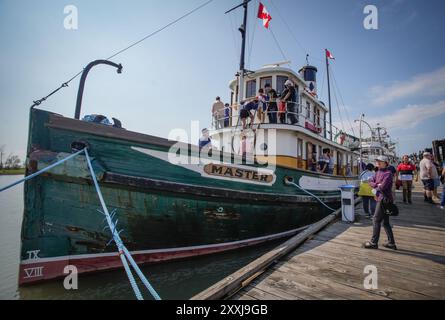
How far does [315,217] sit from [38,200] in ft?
24.8

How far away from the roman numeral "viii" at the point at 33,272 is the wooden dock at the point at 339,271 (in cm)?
338

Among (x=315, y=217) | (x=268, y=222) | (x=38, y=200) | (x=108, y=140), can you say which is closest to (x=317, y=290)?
(x=268, y=222)

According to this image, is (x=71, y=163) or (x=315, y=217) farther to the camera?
(x=315, y=217)

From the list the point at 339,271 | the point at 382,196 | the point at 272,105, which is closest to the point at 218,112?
the point at 272,105

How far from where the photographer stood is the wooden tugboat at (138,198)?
373 centimetres

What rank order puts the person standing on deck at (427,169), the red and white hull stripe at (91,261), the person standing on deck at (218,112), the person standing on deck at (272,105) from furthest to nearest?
the person standing on deck at (218,112) → the person standing on deck at (272,105) → the person standing on deck at (427,169) → the red and white hull stripe at (91,261)

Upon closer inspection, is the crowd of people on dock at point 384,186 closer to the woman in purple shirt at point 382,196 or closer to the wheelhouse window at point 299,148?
the woman in purple shirt at point 382,196

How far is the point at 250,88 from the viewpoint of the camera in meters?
9.38

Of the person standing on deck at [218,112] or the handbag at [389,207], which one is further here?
the person standing on deck at [218,112]

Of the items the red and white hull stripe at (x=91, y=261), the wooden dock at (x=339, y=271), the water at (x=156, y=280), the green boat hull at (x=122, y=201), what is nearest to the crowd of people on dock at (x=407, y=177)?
the wooden dock at (x=339, y=271)

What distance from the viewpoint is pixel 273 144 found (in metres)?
7.63

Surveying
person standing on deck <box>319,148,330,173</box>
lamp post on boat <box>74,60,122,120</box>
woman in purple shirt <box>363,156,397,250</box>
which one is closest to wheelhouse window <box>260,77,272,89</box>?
person standing on deck <box>319,148,330,173</box>

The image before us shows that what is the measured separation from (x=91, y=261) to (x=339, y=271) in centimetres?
429
